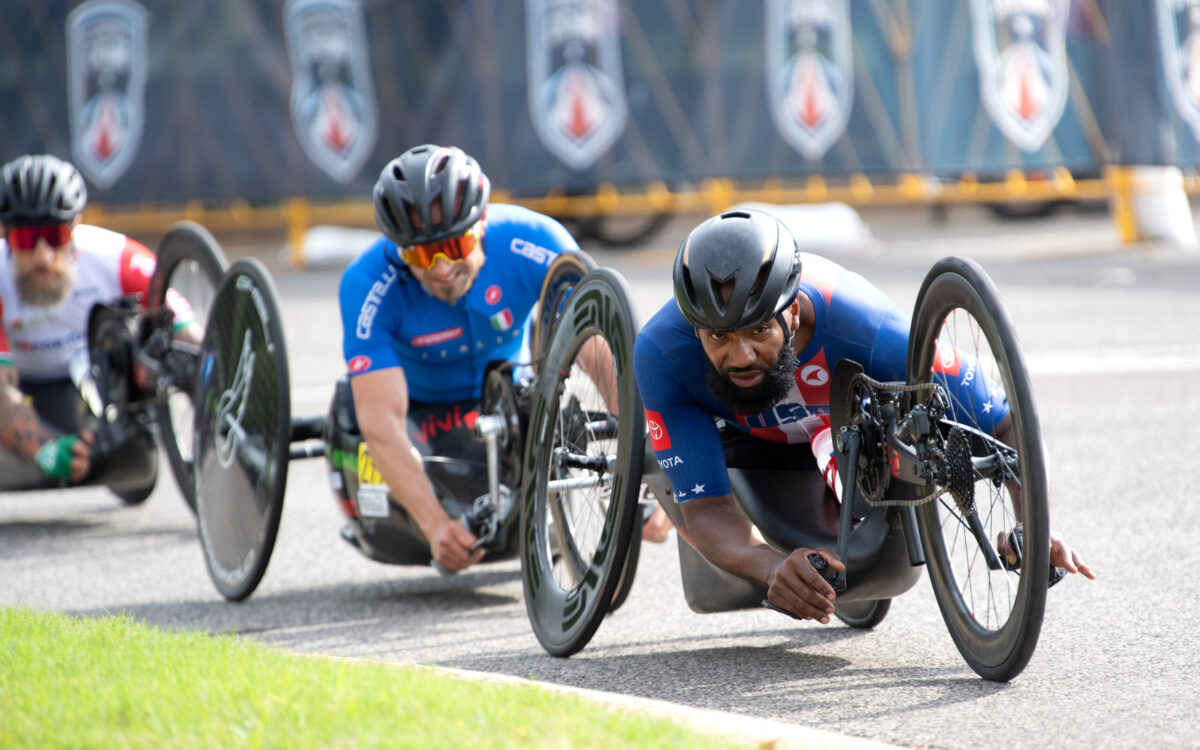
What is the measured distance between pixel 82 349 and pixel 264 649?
3.83 meters

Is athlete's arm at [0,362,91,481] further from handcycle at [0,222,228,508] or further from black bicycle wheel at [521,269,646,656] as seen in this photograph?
black bicycle wheel at [521,269,646,656]

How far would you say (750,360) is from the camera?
4082 mm

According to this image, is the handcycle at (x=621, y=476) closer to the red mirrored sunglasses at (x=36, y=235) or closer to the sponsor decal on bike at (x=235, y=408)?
the sponsor decal on bike at (x=235, y=408)

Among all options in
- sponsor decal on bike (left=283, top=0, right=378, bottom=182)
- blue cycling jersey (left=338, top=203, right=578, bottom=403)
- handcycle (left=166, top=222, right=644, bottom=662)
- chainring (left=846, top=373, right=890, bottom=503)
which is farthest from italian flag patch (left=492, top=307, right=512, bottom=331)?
sponsor decal on bike (left=283, top=0, right=378, bottom=182)

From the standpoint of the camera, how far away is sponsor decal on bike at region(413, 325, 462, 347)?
5.90 m

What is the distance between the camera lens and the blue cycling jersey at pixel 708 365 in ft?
14.0

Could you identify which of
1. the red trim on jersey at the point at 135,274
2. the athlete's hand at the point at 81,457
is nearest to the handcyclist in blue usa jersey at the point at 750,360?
the athlete's hand at the point at 81,457

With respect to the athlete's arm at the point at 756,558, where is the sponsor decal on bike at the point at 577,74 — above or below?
above

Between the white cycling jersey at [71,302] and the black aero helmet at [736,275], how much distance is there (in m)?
4.27

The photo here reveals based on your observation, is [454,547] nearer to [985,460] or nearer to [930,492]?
[930,492]

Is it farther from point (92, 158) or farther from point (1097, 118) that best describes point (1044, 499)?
point (92, 158)

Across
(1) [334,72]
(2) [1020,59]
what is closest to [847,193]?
(2) [1020,59]

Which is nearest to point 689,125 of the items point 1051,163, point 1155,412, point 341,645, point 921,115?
point 921,115

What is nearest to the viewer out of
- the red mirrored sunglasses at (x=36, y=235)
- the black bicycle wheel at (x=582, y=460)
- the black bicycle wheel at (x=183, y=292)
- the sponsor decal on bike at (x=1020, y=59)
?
the black bicycle wheel at (x=582, y=460)
